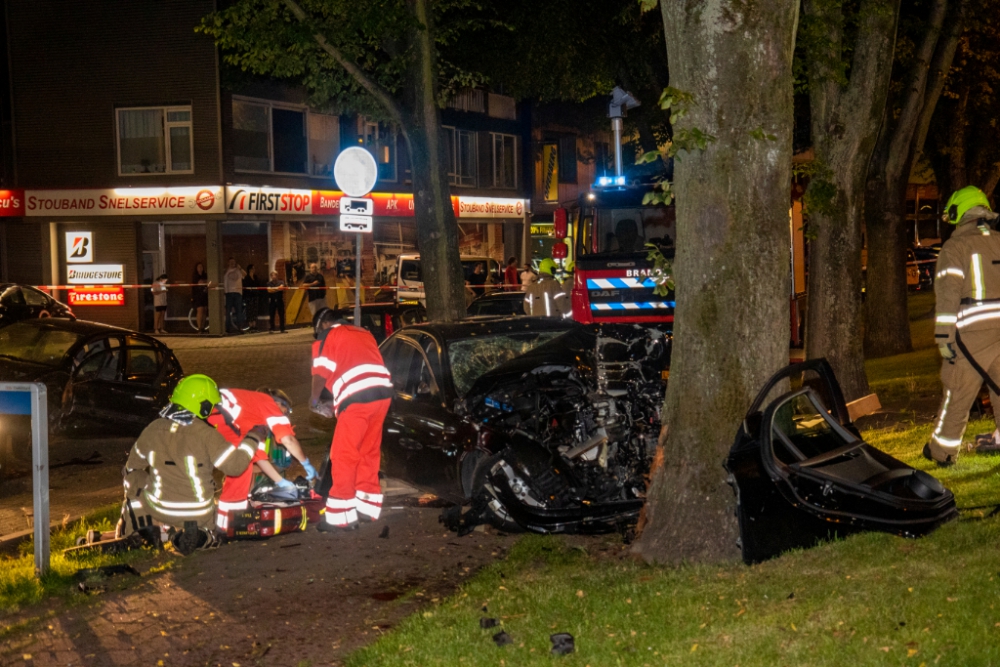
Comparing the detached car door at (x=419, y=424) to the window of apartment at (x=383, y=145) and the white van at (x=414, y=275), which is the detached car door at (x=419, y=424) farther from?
the window of apartment at (x=383, y=145)

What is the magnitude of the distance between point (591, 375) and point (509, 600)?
9.10 ft

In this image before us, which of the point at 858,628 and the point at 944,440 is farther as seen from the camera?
the point at 944,440

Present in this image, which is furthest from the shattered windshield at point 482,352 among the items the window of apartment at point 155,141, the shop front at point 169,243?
the window of apartment at point 155,141

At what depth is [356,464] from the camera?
848 centimetres

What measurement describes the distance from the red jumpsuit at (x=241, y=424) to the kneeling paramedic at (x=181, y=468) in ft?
0.94

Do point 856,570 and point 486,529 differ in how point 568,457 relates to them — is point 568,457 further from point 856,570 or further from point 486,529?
point 856,570

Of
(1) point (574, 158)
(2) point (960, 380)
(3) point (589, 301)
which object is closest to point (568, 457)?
(2) point (960, 380)

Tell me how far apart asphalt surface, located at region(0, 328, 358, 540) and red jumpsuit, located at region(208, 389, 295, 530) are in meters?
2.22

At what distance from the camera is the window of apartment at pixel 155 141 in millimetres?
29344

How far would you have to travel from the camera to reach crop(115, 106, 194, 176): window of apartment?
2934 centimetres

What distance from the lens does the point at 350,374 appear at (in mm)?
8555

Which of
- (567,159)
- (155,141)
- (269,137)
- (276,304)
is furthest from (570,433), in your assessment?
(567,159)

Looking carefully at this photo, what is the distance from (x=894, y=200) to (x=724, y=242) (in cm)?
1132

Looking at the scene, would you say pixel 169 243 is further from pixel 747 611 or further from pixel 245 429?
pixel 747 611
